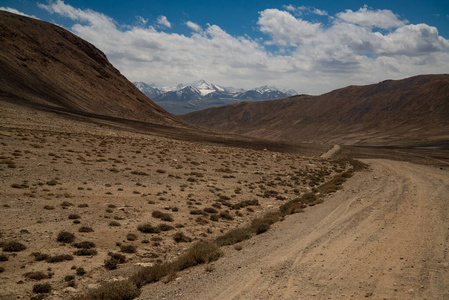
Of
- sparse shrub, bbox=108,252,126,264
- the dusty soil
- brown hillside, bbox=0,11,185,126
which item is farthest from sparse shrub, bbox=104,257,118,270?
brown hillside, bbox=0,11,185,126

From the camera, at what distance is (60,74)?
9950 cm

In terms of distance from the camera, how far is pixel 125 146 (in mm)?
38562

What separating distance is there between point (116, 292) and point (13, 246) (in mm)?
5429

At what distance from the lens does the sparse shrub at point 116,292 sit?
8719mm

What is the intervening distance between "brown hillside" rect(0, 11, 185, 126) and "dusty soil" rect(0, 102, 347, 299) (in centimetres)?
4790

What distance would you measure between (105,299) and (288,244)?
7.25 metres

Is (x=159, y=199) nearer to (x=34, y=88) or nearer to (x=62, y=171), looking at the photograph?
(x=62, y=171)

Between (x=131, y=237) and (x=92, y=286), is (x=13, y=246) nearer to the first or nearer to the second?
(x=92, y=286)

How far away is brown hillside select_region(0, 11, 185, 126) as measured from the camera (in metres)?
78.7

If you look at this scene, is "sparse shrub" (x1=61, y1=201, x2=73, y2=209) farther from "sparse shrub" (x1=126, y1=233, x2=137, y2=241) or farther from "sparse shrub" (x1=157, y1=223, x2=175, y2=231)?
"sparse shrub" (x1=157, y1=223, x2=175, y2=231)

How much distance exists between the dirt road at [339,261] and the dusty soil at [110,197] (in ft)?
10.7

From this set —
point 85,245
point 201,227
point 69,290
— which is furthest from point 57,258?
point 201,227

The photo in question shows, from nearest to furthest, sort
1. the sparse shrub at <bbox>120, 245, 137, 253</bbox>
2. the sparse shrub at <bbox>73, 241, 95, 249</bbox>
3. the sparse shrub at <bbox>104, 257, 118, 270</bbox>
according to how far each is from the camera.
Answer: the sparse shrub at <bbox>104, 257, 118, 270</bbox>
the sparse shrub at <bbox>73, 241, 95, 249</bbox>
the sparse shrub at <bbox>120, 245, 137, 253</bbox>

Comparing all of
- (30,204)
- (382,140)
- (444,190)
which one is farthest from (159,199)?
(382,140)
